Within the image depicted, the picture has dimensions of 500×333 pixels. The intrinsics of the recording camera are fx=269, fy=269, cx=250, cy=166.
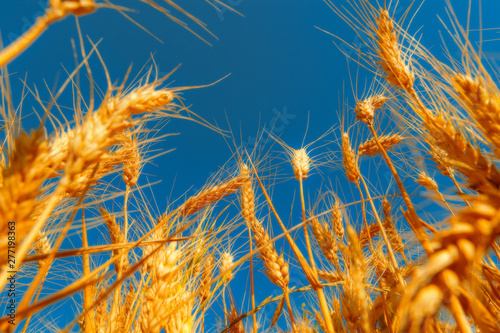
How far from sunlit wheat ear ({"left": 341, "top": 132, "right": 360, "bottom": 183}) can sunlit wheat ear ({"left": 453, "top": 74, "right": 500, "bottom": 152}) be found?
1.23 meters

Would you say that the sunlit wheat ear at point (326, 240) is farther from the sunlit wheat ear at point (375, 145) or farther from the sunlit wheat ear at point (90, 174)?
the sunlit wheat ear at point (90, 174)

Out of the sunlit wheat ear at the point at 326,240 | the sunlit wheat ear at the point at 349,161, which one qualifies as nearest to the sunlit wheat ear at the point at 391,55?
the sunlit wheat ear at the point at 349,161

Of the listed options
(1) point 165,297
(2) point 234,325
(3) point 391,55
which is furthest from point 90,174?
(3) point 391,55

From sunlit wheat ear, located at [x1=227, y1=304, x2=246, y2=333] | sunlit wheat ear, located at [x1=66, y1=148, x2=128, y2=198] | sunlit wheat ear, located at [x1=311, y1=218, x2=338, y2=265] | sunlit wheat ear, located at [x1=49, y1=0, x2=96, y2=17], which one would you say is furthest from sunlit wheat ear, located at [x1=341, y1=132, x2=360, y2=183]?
sunlit wheat ear, located at [x1=49, y1=0, x2=96, y2=17]

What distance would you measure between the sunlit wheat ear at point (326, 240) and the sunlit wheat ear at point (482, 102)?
5.15 feet

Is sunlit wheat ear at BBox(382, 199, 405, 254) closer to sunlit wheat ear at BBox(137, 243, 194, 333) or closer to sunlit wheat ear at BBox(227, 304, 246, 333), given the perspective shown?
sunlit wheat ear at BBox(227, 304, 246, 333)

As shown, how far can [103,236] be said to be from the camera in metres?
2.25

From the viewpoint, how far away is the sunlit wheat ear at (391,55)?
1555 mm

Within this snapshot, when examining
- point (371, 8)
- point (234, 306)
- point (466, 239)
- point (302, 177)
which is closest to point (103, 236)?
point (234, 306)

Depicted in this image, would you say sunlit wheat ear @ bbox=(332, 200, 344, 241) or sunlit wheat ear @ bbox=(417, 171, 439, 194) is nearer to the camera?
sunlit wheat ear @ bbox=(417, 171, 439, 194)

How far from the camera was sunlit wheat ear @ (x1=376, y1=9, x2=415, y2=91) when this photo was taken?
61.2 inches

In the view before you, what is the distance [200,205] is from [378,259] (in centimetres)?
159

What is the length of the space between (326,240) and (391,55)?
62.1 inches

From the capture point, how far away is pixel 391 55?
165 cm
